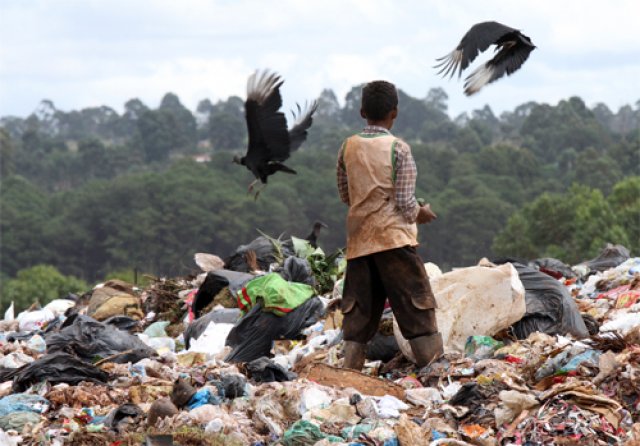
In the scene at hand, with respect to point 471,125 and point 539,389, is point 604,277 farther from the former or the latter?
point 471,125

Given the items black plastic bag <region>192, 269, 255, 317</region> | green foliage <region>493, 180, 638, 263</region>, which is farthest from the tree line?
black plastic bag <region>192, 269, 255, 317</region>

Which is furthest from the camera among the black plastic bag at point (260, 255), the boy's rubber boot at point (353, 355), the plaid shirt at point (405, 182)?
the black plastic bag at point (260, 255)

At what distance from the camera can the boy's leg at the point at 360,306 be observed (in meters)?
5.10

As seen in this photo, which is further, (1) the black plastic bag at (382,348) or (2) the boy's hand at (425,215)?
(1) the black plastic bag at (382,348)

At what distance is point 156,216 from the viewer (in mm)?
47312

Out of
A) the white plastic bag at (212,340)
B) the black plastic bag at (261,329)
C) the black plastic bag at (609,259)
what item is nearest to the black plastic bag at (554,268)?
the black plastic bag at (609,259)

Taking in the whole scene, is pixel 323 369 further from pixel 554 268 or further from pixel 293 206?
pixel 293 206

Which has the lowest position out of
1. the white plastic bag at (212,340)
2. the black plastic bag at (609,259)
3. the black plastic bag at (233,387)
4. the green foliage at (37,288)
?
the green foliage at (37,288)

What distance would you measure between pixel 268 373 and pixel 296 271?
1.96 meters

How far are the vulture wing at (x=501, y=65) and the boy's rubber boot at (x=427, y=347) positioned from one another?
5.79 feet

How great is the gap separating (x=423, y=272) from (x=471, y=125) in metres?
66.6

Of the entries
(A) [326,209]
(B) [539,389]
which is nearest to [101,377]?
(B) [539,389]

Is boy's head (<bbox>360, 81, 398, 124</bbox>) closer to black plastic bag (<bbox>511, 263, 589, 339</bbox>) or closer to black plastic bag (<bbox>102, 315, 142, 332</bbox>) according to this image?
black plastic bag (<bbox>511, 263, 589, 339</bbox>)

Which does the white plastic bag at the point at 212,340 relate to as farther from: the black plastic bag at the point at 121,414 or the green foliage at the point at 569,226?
the green foliage at the point at 569,226
